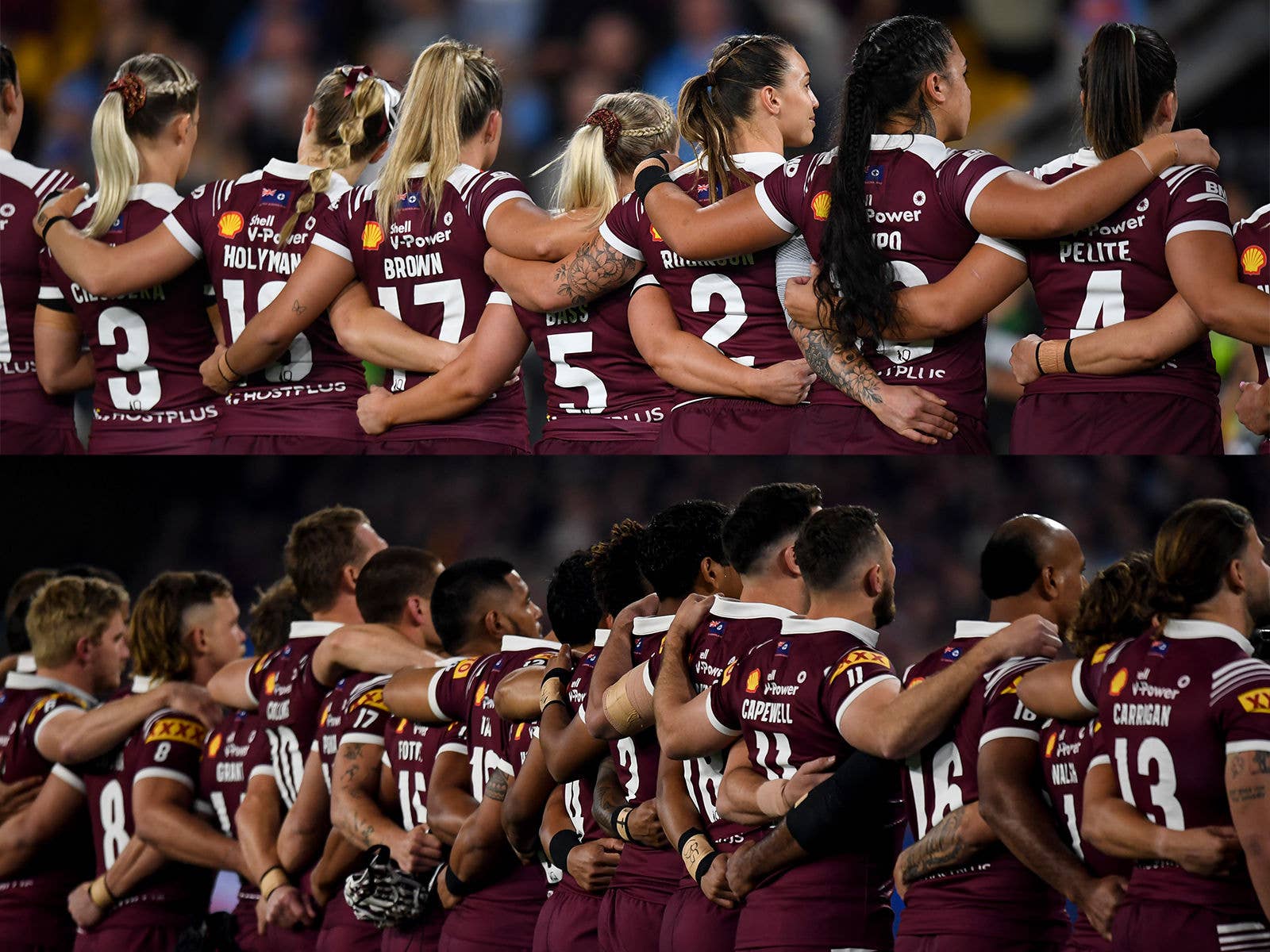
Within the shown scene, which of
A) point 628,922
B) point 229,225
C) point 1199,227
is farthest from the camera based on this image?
point 229,225

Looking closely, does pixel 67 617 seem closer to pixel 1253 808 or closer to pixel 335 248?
pixel 335 248

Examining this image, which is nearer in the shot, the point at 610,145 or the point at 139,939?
the point at 610,145

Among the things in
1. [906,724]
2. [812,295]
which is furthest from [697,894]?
[812,295]

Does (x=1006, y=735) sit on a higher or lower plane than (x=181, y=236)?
lower

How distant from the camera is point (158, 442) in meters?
6.03

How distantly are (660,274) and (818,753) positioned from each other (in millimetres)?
1650

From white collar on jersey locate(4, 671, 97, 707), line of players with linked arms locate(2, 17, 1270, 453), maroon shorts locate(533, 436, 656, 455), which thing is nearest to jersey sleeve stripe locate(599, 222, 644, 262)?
line of players with linked arms locate(2, 17, 1270, 453)

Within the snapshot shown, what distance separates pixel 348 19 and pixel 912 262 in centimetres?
759

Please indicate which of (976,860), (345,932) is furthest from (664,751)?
(345,932)

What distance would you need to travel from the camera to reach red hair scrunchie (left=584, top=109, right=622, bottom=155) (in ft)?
17.2

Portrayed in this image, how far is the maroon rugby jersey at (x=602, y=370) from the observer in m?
5.26

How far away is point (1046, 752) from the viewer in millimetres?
3705

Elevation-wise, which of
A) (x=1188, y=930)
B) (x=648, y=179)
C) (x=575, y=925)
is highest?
(x=648, y=179)

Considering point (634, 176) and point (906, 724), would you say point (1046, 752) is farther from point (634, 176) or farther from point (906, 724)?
point (634, 176)
